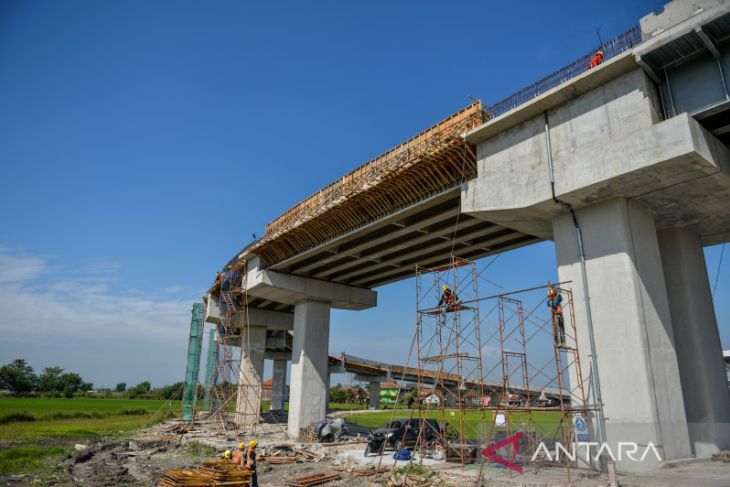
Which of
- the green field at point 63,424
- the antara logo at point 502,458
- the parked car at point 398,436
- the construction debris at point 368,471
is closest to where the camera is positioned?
the antara logo at point 502,458

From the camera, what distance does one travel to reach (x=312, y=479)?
14.4m

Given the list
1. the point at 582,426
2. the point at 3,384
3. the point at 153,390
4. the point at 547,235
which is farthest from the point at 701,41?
the point at 3,384

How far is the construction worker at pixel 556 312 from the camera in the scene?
13836 mm

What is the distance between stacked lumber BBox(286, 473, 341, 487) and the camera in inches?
551

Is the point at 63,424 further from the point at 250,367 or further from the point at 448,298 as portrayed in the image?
the point at 448,298

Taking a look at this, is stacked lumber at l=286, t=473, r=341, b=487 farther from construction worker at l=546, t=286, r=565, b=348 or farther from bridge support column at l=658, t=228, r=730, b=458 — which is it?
bridge support column at l=658, t=228, r=730, b=458

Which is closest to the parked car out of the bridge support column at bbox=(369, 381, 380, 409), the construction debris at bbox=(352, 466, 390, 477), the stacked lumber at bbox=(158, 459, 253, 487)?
the construction debris at bbox=(352, 466, 390, 477)

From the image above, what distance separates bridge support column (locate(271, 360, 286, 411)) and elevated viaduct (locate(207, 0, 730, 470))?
40390mm

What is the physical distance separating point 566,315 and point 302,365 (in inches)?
683

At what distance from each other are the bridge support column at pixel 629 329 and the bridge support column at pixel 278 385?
45666mm

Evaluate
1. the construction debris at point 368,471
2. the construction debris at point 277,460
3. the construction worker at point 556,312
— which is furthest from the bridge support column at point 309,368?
the construction worker at point 556,312

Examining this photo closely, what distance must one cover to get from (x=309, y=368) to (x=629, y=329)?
19.1 metres

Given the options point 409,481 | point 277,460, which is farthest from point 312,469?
point 409,481

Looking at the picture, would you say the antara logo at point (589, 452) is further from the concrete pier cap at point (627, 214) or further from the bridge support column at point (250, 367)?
the bridge support column at point (250, 367)
